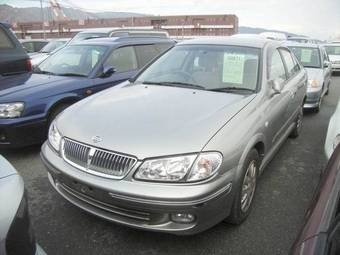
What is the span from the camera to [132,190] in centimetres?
248

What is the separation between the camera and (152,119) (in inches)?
117

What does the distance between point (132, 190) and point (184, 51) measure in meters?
2.33

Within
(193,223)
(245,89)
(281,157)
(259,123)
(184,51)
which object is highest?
(184,51)

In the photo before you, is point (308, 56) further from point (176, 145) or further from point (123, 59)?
point (176, 145)

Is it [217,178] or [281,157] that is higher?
[217,178]

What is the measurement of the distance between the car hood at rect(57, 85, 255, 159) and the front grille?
0.16 ft

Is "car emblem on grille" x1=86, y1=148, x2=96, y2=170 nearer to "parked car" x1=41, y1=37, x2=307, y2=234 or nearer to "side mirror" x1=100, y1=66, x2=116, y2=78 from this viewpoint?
"parked car" x1=41, y1=37, x2=307, y2=234

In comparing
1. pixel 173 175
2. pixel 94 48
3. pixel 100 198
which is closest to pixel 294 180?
pixel 173 175

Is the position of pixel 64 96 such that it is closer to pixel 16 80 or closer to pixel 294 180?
pixel 16 80

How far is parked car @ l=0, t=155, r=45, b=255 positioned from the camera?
1.60 metres

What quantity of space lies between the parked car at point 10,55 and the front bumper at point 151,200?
11.4 ft

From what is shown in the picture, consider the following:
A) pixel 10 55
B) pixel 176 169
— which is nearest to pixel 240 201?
pixel 176 169

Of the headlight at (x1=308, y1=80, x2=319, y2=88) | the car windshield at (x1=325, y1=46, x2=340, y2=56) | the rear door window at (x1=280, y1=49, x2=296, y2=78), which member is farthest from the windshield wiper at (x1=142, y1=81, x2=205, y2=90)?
the car windshield at (x1=325, y1=46, x2=340, y2=56)

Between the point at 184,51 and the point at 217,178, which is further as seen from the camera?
the point at 184,51
